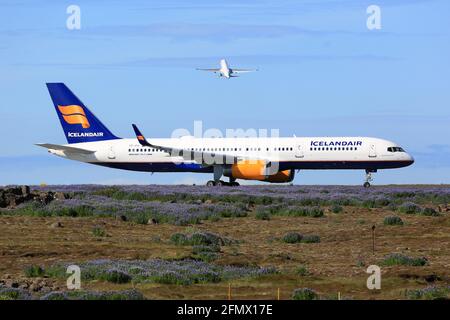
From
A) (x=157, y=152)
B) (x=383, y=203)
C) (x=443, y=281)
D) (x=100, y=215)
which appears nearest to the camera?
(x=443, y=281)

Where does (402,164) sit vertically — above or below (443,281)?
above

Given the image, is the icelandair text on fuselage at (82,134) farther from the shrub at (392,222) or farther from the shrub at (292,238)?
the shrub at (292,238)

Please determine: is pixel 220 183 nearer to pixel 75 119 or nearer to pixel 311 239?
pixel 75 119

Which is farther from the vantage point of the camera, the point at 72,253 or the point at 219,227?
the point at 219,227

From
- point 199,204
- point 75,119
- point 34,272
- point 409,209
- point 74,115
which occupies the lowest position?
point 34,272

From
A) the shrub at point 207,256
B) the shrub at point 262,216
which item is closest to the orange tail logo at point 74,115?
the shrub at point 262,216

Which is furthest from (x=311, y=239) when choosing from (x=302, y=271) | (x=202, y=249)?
(x=302, y=271)

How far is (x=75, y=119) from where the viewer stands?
82.0 m

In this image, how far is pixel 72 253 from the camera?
31.3 metres

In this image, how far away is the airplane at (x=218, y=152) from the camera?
235 feet

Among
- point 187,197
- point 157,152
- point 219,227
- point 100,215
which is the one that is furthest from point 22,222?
point 157,152

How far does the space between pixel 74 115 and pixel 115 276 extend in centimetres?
5837

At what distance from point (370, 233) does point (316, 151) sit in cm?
3332

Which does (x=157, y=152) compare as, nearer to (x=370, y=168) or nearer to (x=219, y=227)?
(x=370, y=168)
